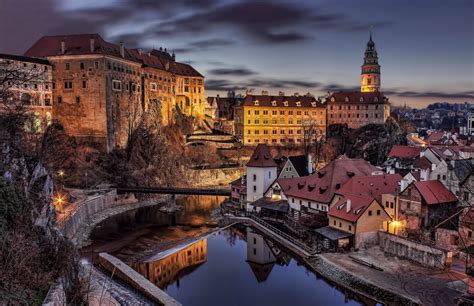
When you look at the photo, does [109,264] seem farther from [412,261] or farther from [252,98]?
[252,98]

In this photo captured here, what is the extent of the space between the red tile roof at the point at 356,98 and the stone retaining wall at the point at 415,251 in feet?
185

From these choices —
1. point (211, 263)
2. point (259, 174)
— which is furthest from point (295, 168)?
point (211, 263)

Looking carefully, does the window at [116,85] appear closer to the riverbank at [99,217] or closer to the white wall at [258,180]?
the riverbank at [99,217]

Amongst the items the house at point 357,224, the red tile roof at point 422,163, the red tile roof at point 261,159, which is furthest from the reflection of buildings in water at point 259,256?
the red tile roof at point 422,163

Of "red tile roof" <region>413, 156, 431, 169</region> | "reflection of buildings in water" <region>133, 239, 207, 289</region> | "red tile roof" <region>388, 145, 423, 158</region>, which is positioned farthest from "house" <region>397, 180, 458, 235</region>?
"red tile roof" <region>388, 145, 423, 158</region>

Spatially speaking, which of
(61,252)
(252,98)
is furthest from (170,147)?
(61,252)

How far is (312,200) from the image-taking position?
35.8 metres

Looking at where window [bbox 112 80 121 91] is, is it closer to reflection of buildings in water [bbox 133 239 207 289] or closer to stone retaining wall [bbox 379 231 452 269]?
reflection of buildings in water [bbox 133 239 207 289]

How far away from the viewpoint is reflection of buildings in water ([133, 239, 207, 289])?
26547 mm

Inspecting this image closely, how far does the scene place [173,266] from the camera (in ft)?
94.2

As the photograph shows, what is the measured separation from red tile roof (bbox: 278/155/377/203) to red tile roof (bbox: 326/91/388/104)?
140 feet

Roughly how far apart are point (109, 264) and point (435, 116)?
17929 cm

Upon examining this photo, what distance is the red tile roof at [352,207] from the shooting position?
95.5ft

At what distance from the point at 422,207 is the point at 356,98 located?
55530 millimetres
